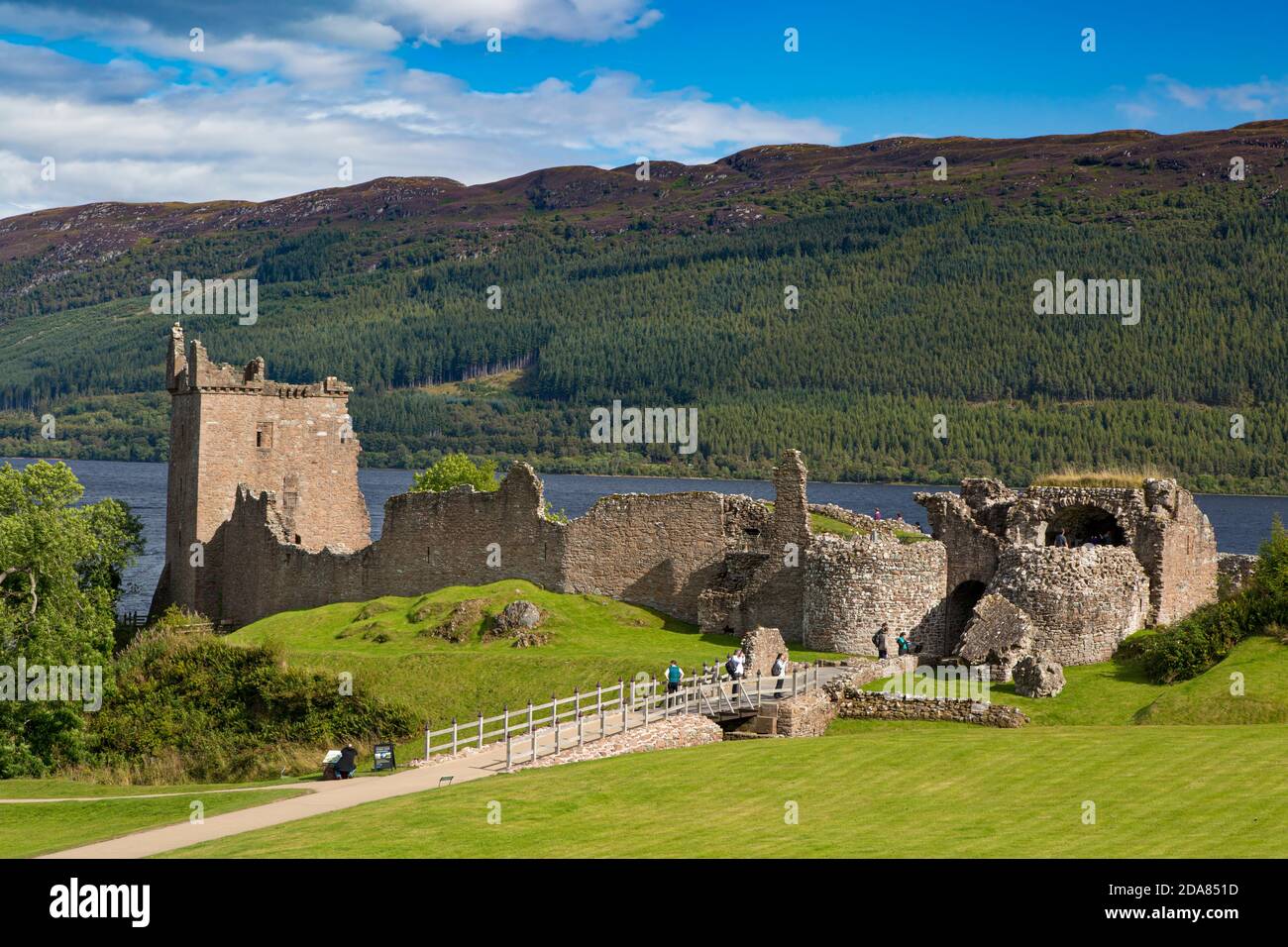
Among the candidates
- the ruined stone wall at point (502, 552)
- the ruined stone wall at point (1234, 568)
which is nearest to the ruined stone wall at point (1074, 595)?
the ruined stone wall at point (1234, 568)

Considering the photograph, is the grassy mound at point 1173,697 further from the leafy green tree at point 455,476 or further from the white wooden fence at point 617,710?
the leafy green tree at point 455,476

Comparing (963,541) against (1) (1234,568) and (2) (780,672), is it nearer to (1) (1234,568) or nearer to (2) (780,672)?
(1) (1234,568)

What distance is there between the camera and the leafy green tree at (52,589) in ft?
158

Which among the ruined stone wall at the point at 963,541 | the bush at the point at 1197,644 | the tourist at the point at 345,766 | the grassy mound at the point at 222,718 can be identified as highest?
the ruined stone wall at the point at 963,541

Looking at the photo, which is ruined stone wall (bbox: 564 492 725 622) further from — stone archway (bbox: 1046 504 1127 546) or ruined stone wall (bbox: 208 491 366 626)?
stone archway (bbox: 1046 504 1127 546)

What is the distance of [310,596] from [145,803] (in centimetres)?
2763

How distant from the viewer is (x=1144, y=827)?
2530 cm

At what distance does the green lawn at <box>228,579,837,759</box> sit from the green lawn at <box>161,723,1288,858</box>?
1352 centimetres

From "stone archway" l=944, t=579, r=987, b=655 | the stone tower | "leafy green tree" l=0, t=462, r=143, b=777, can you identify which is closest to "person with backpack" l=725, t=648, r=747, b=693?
"stone archway" l=944, t=579, r=987, b=655

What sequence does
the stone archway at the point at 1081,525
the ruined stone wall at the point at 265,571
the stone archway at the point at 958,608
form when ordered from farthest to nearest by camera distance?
the ruined stone wall at the point at 265,571 < the stone archway at the point at 1081,525 < the stone archway at the point at 958,608

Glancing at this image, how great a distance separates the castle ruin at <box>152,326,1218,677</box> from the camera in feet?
154

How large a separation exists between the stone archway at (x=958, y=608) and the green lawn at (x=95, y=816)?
21904 millimetres
